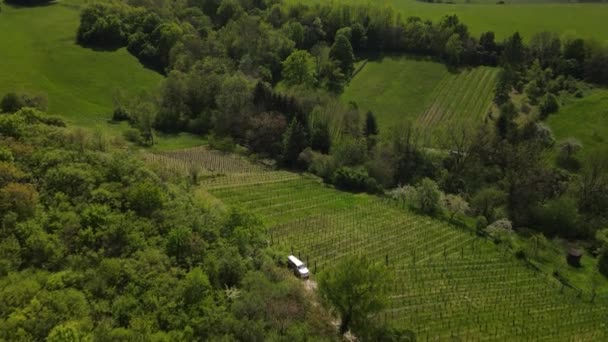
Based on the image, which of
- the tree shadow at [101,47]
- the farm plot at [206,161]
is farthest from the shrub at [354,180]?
the tree shadow at [101,47]

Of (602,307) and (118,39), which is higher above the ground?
(118,39)

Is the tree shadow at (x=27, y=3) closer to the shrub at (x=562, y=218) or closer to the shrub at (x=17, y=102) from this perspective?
the shrub at (x=17, y=102)

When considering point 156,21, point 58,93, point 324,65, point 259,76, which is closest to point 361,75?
point 324,65

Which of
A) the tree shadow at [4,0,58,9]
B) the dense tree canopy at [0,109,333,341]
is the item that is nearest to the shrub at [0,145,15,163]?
the dense tree canopy at [0,109,333,341]

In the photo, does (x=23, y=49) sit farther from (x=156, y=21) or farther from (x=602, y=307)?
(x=602, y=307)

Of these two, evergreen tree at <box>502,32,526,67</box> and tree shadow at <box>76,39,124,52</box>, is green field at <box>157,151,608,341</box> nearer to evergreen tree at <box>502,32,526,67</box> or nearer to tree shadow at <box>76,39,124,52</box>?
tree shadow at <box>76,39,124,52</box>

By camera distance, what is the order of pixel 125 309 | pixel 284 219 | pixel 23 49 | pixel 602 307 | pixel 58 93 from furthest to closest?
1. pixel 23 49
2. pixel 58 93
3. pixel 284 219
4. pixel 602 307
5. pixel 125 309

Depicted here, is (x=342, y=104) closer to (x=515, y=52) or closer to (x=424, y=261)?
(x=424, y=261)

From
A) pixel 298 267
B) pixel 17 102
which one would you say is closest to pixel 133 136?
pixel 17 102
